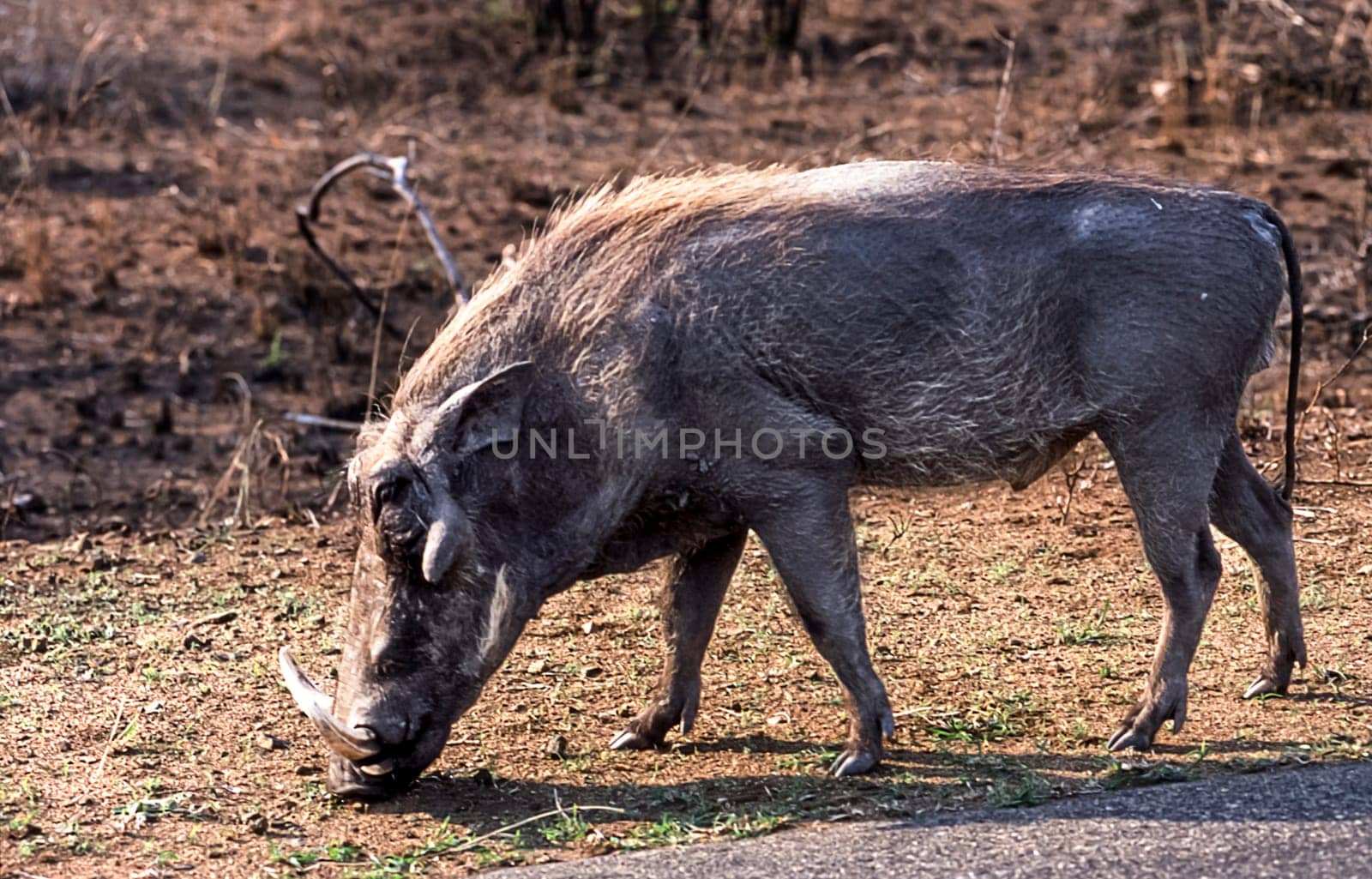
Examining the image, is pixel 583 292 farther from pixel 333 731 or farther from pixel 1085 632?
pixel 1085 632

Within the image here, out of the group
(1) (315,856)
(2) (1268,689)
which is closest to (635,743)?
(1) (315,856)

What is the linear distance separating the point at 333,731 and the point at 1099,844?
1.72 m

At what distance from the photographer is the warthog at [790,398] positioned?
15.0 feet

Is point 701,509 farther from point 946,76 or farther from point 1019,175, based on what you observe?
point 946,76

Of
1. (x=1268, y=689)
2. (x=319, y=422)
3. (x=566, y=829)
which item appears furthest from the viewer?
(x=319, y=422)

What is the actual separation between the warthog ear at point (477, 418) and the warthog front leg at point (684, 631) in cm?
71

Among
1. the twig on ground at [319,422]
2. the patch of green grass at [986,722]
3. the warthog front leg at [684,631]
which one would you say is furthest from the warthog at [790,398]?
A: the twig on ground at [319,422]

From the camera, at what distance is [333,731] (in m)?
4.45

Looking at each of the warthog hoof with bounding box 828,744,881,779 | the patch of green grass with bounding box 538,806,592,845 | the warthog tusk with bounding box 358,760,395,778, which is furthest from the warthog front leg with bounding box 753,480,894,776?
the warthog tusk with bounding box 358,760,395,778

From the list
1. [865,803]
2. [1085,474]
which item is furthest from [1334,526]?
[865,803]

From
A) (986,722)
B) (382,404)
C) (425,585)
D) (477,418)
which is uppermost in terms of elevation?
(477,418)

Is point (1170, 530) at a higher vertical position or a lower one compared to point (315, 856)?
higher

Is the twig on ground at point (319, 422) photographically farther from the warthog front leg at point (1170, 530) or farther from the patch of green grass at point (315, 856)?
the warthog front leg at point (1170, 530)

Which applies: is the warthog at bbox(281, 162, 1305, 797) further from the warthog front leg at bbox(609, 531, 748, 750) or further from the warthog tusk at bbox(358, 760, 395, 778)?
the warthog front leg at bbox(609, 531, 748, 750)
